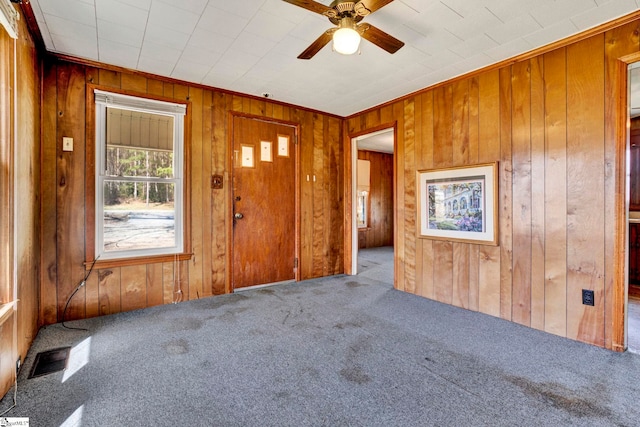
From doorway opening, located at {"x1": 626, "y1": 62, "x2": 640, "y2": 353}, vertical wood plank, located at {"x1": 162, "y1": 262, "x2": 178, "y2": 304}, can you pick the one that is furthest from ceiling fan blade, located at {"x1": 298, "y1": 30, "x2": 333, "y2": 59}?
doorway opening, located at {"x1": 626, "y1": 62, "x2": 640, "y2": 353}

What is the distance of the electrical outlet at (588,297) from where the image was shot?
7.76 ft

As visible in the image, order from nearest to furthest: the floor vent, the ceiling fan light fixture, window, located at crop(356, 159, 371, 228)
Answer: the ceiling fan light fixture, the floor vent, window, located at crop(356, 159, 371, 228)

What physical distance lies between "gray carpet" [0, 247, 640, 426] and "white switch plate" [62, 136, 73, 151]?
164 cm

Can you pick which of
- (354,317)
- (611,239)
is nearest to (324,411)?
(354,317)

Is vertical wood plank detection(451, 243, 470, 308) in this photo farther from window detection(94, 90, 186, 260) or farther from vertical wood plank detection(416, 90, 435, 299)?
window detection(94, 90, 186, 260)

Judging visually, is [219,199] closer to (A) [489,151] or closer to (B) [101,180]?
(B) [101,180]

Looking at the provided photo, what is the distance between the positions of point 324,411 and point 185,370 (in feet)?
3.27

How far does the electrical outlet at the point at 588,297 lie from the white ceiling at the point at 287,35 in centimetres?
207

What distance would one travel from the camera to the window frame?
2898mm

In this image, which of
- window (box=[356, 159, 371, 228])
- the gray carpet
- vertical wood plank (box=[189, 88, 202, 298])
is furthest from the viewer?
window (box=[356, 159, 371, 228])

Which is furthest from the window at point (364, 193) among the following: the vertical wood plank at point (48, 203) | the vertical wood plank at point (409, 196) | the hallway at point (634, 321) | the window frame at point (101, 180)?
the vertical wood plank at point (48, 203)

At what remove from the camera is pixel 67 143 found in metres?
2.81

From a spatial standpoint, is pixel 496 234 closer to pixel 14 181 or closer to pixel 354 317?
pixel 354 317

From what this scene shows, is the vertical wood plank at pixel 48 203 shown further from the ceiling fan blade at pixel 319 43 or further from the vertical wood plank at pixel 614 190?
the vertical wood plank at pixel 614 190
